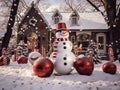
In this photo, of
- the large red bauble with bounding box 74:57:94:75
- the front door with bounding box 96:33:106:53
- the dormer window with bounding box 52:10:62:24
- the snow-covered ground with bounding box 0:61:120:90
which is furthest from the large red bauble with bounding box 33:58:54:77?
the dormer window with bounding box 52:10:62:24

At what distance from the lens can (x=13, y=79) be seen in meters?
11.3

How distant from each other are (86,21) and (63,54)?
89.2 feet

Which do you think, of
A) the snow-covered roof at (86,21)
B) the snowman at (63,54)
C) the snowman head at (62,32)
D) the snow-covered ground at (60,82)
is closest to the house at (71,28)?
the snow-covered roof at (86,21)

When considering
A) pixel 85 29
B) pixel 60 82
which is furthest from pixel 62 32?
pixel 85 29

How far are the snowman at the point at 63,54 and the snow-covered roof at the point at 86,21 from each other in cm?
2549

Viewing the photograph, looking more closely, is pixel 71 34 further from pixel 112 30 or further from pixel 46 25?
pixel 112 30

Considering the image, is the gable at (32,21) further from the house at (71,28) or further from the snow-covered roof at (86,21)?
the snow-covered roof at (86,21)

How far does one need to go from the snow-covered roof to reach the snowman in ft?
83.6

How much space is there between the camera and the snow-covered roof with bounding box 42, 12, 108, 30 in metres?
38.4

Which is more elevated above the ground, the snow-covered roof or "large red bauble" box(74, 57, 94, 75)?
the snow-covered roof

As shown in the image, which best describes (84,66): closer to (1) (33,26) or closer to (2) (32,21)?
(1) (33,26)

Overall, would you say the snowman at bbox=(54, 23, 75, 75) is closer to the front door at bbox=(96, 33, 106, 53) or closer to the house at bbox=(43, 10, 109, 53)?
the house at bbox=(43, 10, 109, 53)

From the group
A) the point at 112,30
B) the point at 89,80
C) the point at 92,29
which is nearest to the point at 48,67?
the point at 89,80

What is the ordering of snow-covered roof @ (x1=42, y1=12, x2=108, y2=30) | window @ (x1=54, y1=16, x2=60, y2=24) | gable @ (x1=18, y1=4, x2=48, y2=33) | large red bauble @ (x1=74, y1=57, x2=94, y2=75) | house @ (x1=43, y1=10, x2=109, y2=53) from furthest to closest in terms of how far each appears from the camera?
window @ (x1=54, y1=16, x2=60, y2=24), gable @ (x1=18, y1=4, x2=48, y2=33), snow-covered roof @ (x1=42, y1=12, x2=108, y2=30), house @ (x1=43, y1=10, x2=109, y2=53), large red bauble @ (x1=74, y1=57, x2=94, y2=75)
